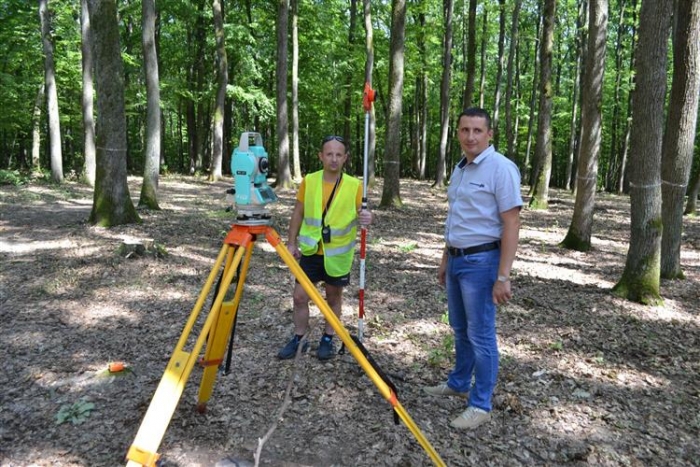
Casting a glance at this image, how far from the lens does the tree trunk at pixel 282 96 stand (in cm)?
1641

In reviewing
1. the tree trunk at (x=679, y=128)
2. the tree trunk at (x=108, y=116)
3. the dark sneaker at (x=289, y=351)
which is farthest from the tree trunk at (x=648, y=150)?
the tree trunk at (x=108, y=116)

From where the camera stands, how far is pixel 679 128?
6789 millimetres

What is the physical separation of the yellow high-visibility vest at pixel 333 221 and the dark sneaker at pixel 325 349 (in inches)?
29.9

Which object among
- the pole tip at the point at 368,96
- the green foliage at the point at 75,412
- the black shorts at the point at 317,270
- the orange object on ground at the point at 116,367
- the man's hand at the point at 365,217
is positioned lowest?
the green foliage at the point at 75,412

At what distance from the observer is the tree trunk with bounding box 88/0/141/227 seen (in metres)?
8.73

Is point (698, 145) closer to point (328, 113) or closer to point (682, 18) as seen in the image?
point (328, 113)

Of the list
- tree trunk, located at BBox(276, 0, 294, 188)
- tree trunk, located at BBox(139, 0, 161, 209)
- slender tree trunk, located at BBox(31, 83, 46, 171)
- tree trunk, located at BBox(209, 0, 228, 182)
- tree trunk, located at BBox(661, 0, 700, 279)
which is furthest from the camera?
slender tree trunk, located at BBox(31, 83, 46, 171)

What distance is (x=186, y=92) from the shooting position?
72.4 feet

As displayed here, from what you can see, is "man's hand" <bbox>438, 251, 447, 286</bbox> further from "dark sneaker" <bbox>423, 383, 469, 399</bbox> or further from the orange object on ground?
the orange object on ground

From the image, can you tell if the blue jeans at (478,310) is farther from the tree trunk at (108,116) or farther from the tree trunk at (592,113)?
the tree trunk at (108,116)

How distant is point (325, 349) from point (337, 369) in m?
0.24

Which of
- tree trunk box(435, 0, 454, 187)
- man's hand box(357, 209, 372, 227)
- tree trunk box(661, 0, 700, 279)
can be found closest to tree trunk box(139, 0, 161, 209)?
man's hand box(357, 209, 372, 227)

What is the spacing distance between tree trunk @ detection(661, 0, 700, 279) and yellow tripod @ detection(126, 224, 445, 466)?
617 cm

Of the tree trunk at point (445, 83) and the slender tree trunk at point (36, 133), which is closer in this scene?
the tree trunk at point (445, 83)
